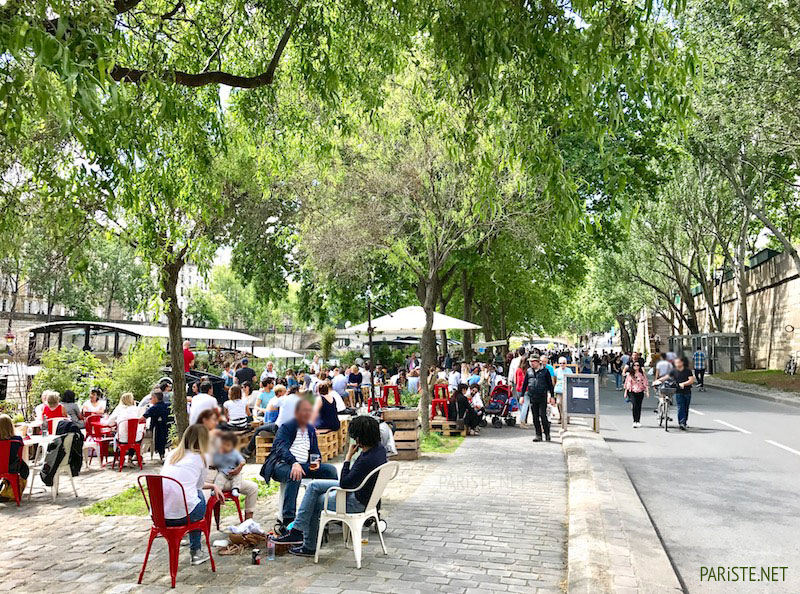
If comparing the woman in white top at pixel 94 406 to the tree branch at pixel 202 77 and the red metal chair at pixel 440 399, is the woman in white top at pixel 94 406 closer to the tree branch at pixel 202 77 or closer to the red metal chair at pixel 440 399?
the red metal chair at pixel 440 399

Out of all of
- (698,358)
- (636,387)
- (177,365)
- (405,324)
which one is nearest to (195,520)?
(177,365)

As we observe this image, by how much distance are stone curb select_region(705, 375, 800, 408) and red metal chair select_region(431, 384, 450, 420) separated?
12933 mm

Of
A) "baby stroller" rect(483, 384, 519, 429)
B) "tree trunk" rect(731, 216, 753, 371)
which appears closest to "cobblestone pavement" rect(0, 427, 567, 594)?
"baby stroller" rect(483, 384, 519, 429)

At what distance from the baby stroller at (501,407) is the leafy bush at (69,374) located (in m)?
9.72

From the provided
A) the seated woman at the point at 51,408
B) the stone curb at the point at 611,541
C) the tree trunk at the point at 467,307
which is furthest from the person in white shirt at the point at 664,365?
the tree trunk at the point at 467,307

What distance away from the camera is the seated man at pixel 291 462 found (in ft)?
21.6

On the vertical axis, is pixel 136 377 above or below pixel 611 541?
above

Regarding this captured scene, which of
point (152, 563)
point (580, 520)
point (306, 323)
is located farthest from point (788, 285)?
point (152, 563)

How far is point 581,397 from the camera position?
1545cm

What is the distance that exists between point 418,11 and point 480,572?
206 inches

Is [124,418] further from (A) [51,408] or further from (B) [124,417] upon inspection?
(A) [51,408]

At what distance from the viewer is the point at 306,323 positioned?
36969 mm

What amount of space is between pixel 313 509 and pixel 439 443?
25.7ft

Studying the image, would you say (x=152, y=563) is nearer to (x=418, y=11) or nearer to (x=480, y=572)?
(x=480, y=572)
